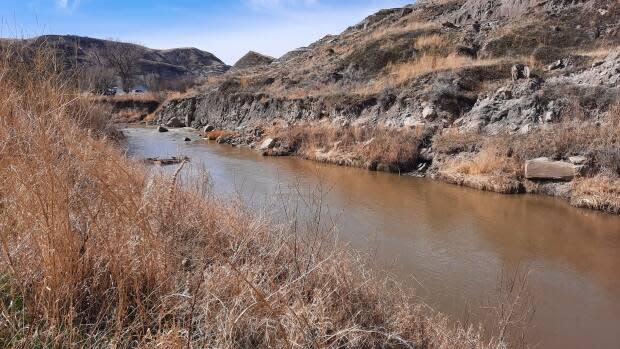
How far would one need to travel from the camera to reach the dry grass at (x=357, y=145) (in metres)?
16.3

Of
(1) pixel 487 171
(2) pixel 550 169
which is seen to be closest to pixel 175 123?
(1) pixel 487 171

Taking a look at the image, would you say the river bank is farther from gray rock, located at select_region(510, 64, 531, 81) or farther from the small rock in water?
the small rock in water

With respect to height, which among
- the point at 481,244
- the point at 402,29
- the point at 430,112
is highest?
the point at 402,29

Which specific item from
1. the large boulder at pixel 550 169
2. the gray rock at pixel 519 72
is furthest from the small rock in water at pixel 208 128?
the large boulder at pixel 550 169

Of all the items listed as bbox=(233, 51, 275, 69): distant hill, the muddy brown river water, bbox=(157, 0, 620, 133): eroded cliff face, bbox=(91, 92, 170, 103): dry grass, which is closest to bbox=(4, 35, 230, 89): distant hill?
bbox=(91, 92, 170, 103): dry grass

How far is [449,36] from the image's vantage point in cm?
2569

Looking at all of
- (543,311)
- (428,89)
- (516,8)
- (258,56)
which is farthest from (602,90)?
(258,56)

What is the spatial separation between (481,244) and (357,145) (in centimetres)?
971

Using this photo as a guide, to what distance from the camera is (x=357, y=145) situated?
1812cm

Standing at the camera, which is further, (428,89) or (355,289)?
(428,89)

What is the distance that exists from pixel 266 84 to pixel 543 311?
2804cm

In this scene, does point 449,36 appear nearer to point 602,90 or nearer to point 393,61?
point 393,61

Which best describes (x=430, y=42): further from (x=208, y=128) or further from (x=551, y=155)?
(x=551, y=155)

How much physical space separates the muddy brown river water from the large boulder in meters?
0.75
